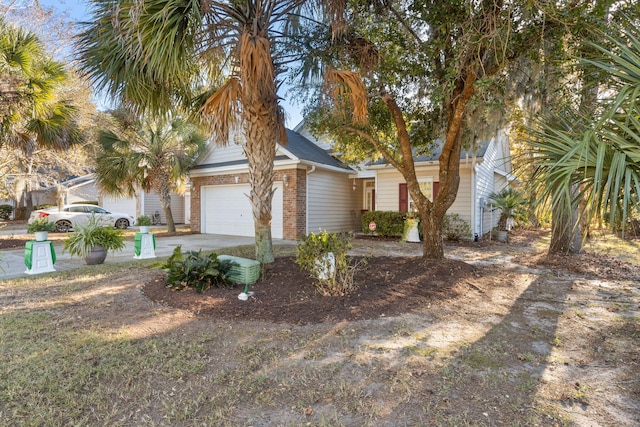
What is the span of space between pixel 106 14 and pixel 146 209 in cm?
1742

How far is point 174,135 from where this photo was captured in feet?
43.1

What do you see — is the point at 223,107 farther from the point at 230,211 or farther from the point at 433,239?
the point at 230,211

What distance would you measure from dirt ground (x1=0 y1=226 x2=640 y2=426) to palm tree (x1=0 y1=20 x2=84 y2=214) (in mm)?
5530

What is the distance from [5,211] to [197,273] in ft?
86.1

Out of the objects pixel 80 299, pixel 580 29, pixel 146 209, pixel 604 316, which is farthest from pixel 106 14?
pixel 146 209

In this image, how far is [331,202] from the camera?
1377 cm

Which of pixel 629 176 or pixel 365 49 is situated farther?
pixel 365 49

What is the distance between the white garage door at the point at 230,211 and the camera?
12.7m

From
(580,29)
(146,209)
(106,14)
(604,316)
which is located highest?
(106,14)

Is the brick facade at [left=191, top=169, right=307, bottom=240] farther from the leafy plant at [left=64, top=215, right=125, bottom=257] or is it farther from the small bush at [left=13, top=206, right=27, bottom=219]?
the small bush at [left=13, top=206, right=27, bottom=219]

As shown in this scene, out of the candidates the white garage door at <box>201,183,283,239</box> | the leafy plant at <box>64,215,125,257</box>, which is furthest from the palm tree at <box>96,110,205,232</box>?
the leafy plant at <box>64,215,125,257</box>

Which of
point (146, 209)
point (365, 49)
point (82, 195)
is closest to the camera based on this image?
point (365, 49)

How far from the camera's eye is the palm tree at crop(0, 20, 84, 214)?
7.66 metres

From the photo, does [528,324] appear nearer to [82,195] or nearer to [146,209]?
[146,209]
